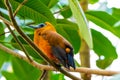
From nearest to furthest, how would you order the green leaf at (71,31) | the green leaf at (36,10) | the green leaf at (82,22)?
the green leaf at (82,22), the green leaf at (36,10), the green leaf at (71,31)

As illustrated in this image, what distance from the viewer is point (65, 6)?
1.33m

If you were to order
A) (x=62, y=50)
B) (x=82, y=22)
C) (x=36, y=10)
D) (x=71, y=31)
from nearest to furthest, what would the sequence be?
1. (x=82, y=22)
2. (x=62, y=50)
3. (x=36, y=10)
4. (x=71, y=31)

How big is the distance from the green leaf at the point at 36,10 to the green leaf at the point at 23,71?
0.33m

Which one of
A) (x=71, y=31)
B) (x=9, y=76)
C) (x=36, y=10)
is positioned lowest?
(x=9, y=76)

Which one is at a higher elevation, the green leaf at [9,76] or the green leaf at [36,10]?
the green leaf at [36,10]

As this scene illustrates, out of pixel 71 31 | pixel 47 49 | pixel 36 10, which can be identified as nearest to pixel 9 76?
pixel 71 31

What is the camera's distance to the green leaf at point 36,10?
952mm

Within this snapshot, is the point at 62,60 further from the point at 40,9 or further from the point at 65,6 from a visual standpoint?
the point at 65,6

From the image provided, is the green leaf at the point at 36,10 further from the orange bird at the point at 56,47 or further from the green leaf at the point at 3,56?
the green leaf at the point at 3,56

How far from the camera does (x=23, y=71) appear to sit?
1280 millimetres

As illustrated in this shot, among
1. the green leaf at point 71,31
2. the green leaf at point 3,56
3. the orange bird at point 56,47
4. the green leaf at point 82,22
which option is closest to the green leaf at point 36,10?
the orange bird at point 56,47

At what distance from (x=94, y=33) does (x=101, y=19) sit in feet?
0.22

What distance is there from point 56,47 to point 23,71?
0.54 meters

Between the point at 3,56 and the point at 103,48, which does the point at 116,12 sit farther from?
the point at 3,56
